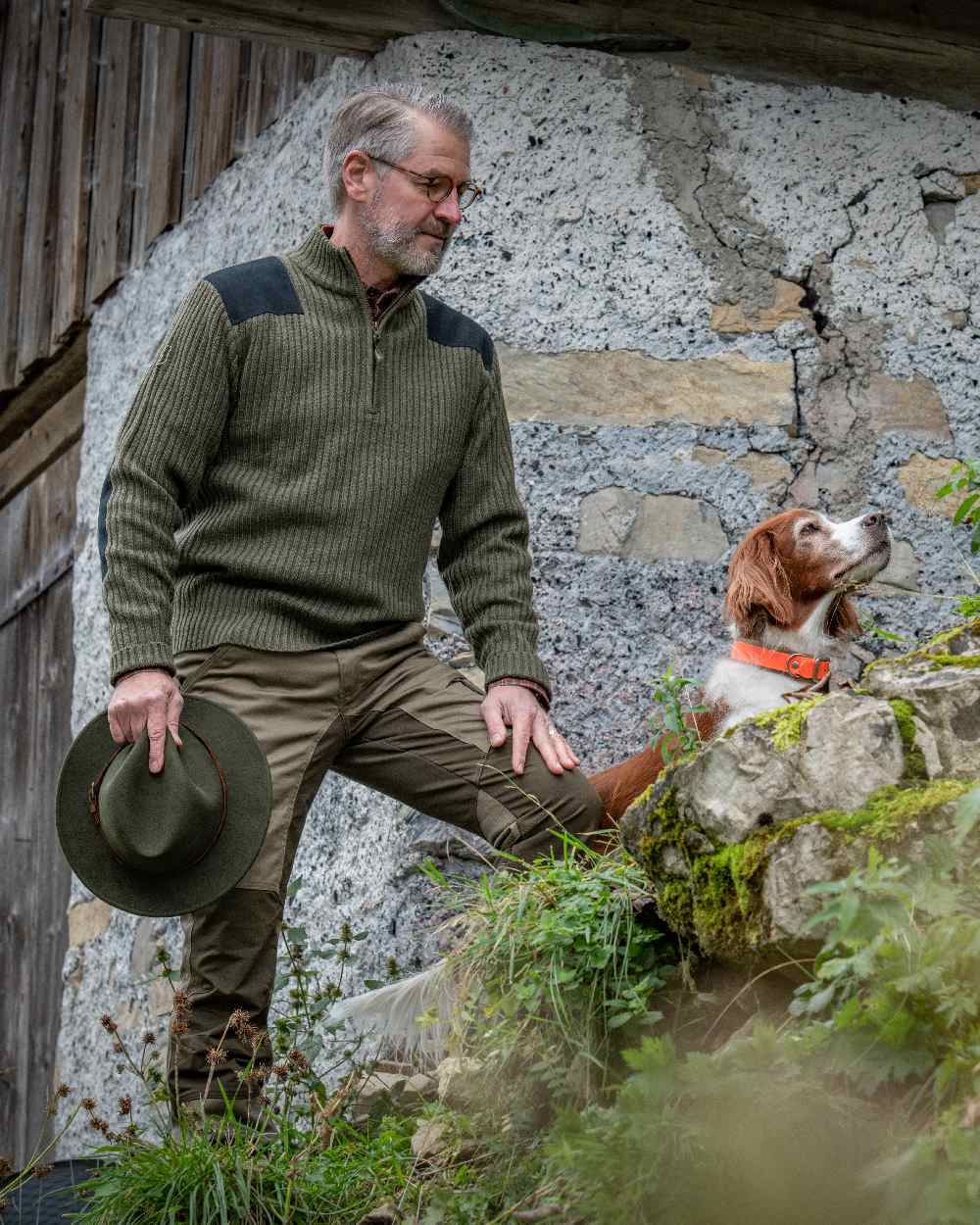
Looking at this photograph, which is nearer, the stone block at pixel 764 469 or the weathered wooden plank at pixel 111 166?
the stone block at pixel 764 469

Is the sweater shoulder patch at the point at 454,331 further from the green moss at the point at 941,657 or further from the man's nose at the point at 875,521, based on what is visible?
the green moss at the point at 941,657

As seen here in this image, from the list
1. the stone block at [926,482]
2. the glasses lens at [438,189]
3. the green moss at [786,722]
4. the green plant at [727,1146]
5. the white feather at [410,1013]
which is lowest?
the white feather at [410,1013]

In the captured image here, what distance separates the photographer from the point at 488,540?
412 centimetres

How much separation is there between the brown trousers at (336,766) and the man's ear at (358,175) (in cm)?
106

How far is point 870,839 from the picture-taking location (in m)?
2.54

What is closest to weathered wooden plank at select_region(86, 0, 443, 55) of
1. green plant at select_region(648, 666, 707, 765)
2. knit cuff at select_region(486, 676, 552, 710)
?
knit cuff at select_region(486, 676, 552, 710)

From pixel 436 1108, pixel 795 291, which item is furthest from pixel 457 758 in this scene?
pixel 795 291

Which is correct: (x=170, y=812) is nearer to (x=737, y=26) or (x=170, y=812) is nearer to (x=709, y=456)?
(x=709, y=456)

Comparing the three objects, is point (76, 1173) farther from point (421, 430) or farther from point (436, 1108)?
point (421, 430)

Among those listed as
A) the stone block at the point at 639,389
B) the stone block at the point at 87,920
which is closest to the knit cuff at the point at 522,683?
the stone block at the point at 639,389

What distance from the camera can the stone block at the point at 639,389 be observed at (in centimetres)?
498

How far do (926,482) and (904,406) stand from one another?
0.25 m

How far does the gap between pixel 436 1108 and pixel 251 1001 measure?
0.54m

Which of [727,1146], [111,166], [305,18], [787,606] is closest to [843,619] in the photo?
[787,606]
